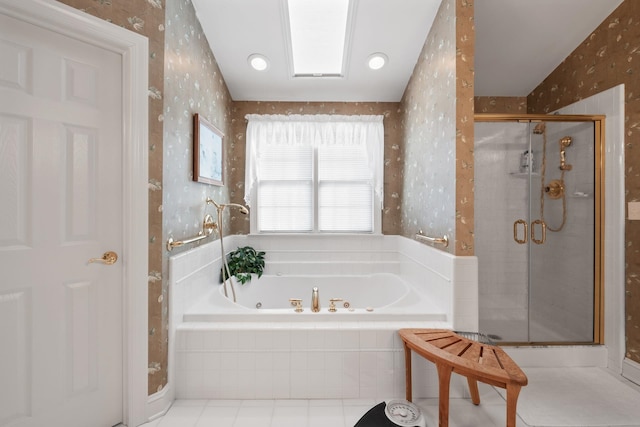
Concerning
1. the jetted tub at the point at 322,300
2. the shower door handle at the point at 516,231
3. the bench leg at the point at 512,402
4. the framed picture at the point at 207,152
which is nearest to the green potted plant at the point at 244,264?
the jetted tub at the point at 322,300

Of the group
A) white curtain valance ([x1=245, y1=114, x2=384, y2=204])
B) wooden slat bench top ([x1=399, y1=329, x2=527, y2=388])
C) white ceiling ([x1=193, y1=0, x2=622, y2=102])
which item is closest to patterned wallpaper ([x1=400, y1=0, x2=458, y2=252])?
white ceiling ([x1=193, y1=0, x2=622, y2=102])

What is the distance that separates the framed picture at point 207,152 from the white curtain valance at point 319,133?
0.43 m

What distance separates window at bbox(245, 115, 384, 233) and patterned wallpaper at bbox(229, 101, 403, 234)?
0.10 meters

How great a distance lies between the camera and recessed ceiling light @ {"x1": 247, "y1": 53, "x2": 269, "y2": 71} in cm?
244

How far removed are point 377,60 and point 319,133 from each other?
0.85 metres

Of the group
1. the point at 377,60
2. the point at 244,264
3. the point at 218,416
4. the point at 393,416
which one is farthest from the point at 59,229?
the point at 377,60

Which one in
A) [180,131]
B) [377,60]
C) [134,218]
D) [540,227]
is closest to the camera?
[134,218]

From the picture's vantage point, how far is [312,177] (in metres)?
3.03

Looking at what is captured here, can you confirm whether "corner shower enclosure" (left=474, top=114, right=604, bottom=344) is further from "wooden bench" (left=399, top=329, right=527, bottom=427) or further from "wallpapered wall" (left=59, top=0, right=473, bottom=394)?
"wooden bench" (left=399, top=329, right=527, bottom=427)

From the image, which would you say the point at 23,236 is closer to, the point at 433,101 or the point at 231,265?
the point at 231,265

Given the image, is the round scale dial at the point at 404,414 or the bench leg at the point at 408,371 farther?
the bench leg at the point at 408,371

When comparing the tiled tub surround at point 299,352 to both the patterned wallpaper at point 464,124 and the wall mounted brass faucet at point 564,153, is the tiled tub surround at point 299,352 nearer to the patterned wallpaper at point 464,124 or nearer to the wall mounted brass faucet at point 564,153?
the patterned wallpaper at point 464,124

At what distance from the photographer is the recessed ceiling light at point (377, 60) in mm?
2422

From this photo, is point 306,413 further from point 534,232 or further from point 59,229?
point 534,232
